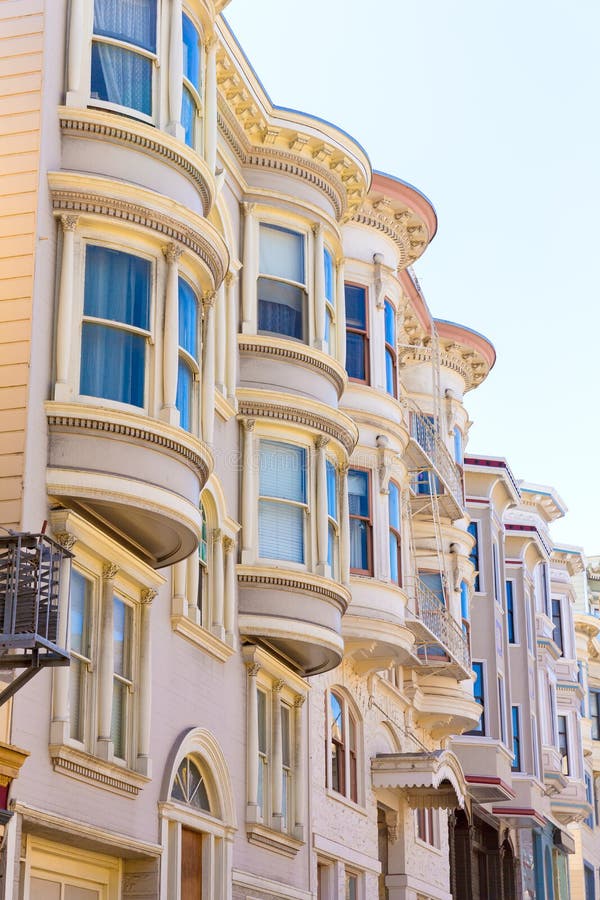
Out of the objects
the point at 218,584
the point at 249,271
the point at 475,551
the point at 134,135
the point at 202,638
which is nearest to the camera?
the point at 134,135

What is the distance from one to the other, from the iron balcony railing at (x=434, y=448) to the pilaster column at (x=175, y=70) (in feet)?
52.6

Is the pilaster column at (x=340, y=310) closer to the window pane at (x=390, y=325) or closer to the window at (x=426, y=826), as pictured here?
the window pane at (x=390, y=325)

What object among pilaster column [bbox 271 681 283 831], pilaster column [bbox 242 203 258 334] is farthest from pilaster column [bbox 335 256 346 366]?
pilaster column [bbox 271 681 283 831]

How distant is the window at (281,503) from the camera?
23.8 metres

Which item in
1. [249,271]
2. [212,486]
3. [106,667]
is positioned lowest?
[106,667]

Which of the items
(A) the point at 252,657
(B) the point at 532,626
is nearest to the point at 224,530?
(A) the point at 252,657

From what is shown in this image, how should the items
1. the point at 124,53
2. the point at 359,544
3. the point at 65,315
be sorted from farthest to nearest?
the point at 359,544 → the point at 124,53 → the point at 65,315

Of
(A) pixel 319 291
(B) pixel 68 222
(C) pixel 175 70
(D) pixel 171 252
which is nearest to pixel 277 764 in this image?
(A) pixel 319 291

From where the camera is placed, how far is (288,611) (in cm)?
2322

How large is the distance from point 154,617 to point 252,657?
157 inches

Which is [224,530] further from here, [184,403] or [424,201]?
[424,201]

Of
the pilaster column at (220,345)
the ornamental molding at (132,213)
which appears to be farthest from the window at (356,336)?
the ornamental molding at (132,213)

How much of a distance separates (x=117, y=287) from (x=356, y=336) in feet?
39.2

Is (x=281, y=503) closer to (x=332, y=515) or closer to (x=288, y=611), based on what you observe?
(x=332, y=515)
